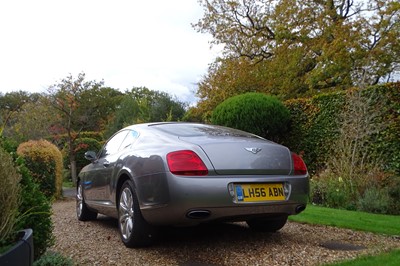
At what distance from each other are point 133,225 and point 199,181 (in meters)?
0.97

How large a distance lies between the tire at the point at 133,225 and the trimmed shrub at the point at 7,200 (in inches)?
71.2

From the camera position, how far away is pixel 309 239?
15.8 feet

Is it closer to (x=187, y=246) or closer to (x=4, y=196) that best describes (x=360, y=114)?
(x=187, y=246)

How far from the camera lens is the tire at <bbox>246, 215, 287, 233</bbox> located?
5.02 m

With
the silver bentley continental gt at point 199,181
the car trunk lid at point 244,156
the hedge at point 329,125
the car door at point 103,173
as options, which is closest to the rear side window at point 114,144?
the car door at point 103,173

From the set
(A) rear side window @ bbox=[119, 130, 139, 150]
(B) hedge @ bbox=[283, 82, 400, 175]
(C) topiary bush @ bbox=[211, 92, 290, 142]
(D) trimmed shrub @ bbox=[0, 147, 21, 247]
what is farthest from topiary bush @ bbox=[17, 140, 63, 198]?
(D) trimmed shrub @ bbox=[0, 147, 21, 247]

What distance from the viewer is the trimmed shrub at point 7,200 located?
2492 mm

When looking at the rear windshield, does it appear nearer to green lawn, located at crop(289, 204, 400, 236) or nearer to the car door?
the car door

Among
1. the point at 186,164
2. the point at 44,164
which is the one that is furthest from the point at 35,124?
the point at 186,164

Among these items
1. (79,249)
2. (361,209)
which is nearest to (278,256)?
(79,249)

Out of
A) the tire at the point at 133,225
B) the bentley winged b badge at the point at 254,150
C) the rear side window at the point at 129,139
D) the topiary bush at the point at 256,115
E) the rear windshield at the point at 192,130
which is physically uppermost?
the topiary bush at the point at 256,115

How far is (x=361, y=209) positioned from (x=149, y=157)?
5.46 metres

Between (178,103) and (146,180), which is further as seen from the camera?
(178,103)

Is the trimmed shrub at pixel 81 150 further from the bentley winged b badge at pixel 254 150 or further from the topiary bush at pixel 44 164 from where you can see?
the bentley winged b badge at pixel 254 150
